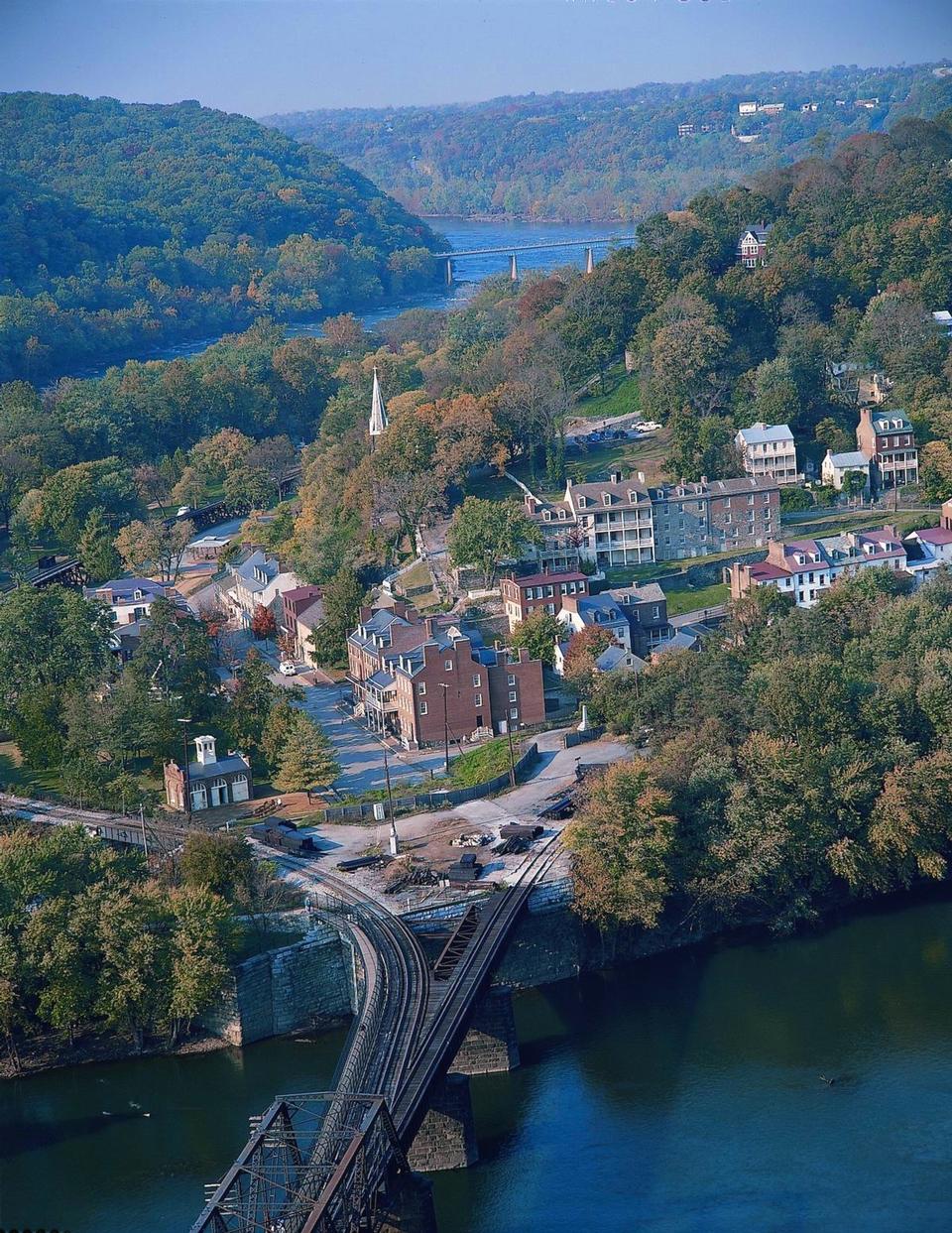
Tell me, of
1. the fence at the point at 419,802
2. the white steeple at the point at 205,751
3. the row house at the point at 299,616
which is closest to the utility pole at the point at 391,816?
the fence at the point at 419,802

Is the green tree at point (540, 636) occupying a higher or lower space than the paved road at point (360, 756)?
higher

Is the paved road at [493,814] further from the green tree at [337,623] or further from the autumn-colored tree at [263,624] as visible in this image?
the autumn-colored tree at [263,624]

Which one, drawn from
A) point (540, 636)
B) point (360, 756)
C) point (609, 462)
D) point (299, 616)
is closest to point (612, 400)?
point (609, 462)

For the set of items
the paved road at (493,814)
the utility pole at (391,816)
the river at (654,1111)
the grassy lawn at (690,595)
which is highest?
the grassy lawn at (690,595)

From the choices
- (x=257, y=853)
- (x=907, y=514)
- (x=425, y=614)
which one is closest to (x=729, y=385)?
(x=907, y=514)

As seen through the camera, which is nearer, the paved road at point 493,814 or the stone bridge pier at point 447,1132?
the stone bridge pier at point 447,1132

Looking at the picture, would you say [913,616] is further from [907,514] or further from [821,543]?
[907,514]
